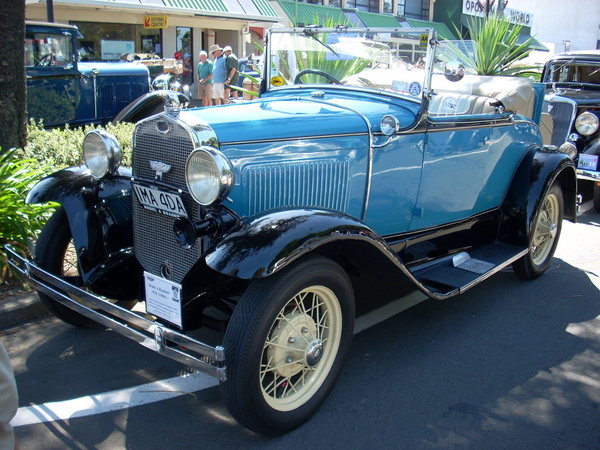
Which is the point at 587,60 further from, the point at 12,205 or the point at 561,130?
the point at 12,205

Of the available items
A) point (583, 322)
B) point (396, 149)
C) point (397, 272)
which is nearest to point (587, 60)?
point (583, 322)

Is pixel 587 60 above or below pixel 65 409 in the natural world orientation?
above

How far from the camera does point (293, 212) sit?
2.62 metres

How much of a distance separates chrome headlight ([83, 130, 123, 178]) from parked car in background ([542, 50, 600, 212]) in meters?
4.94

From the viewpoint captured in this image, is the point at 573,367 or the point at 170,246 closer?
the point at 170,246

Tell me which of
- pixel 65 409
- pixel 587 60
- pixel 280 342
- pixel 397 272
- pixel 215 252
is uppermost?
pixel 587 60

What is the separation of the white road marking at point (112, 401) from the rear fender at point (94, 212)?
0.62 metres

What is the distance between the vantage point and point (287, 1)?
21703mm

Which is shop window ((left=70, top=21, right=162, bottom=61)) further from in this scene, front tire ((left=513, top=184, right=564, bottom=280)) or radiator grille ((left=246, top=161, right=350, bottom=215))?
radiator grille ((left=246, top=161, right=350, bottom=215))

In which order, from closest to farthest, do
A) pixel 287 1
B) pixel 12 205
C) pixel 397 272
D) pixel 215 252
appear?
pixel 215 252
pixel 397 272
pixel 12 205
pixel 287 1

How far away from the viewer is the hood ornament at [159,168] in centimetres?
280

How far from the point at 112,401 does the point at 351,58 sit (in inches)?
106

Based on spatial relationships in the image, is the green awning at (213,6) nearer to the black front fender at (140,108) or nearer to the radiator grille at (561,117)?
the black front fender at (140,108)

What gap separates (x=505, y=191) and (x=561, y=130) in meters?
3.76
